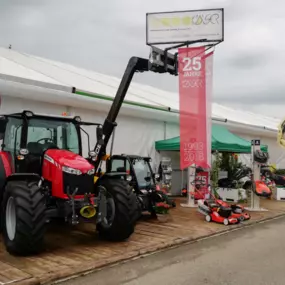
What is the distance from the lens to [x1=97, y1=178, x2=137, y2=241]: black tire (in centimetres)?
606

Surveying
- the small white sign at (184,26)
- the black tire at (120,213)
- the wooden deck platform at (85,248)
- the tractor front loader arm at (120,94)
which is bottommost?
the wooden deck platform at (85,248)

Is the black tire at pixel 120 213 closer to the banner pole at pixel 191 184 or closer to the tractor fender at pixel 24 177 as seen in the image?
the tractor fender at pixel 24 177

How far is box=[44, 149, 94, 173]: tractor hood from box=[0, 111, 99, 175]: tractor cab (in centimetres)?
21

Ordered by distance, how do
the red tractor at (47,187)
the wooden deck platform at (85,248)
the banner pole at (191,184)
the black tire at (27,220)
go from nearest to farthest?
the wooden deck platform at (85,248)
the black tire at (27,220)
the red tractor at (47,187)
the banner pole at (191,184)

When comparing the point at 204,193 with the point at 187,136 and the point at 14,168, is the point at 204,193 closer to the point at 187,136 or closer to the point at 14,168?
the point at 187,136

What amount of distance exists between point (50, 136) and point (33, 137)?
32 centimetres

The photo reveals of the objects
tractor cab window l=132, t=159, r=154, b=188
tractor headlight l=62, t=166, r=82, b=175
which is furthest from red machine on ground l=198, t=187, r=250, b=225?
tractor headlight l=62, t=166, r=82, b=175

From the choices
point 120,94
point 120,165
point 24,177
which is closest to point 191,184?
point 120,165

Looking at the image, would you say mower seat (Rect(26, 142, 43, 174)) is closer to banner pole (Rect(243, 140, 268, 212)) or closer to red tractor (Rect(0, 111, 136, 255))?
red tractor (Rect(0, 111, 136, 255))

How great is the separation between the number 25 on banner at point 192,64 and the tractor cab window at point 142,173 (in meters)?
2.70

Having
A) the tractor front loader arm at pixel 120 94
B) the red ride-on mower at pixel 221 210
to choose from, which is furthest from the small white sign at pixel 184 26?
the red ride-on mower at pixel 221 210

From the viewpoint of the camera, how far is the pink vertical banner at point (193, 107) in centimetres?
996

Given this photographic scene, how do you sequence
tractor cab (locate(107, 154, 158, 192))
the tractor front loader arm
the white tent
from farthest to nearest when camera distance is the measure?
the white tent, tractor cab (locate(107, 154, 158, 192)), the tractor front loader arm

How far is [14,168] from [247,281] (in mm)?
3889
